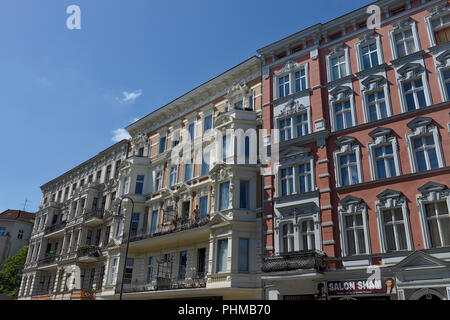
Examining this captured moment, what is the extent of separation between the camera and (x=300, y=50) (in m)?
24.8

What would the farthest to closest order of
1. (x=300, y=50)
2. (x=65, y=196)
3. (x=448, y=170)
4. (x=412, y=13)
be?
(x=65, y=196), (x=300, y=50), (x=412, y=13), (x=448, y=170)

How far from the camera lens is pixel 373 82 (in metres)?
20.8

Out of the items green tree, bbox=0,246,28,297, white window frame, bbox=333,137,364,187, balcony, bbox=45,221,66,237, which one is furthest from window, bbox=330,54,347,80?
green tree, bbox=0,246,28,297

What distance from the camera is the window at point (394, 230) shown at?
17.1 m

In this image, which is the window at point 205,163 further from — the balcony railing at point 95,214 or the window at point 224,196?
the balcony railing at point 95,214

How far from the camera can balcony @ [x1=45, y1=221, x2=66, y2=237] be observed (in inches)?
1591

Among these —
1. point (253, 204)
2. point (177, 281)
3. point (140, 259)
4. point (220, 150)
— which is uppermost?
point (220, 150)

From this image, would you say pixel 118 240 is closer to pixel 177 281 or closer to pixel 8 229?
pixel 177 281

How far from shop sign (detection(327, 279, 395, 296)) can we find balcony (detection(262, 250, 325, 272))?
42.2 inches

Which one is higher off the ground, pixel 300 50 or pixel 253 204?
pixel 300 50

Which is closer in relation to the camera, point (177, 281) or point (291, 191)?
point (291, 191)

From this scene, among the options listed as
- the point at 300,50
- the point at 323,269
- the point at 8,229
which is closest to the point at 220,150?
the point at 300,50

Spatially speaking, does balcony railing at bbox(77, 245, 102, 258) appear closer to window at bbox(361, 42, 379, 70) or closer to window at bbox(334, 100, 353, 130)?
window at bbox(334, 100, 353, 130)

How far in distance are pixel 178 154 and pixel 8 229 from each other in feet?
149
